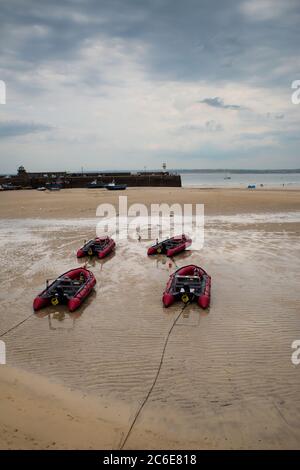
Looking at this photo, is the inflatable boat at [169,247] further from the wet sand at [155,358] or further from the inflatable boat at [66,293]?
the inflatable boat at [66,293]

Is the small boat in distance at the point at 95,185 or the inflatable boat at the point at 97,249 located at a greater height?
the small boat in distance at the point at 95,185

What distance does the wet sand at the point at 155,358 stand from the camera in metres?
5.75

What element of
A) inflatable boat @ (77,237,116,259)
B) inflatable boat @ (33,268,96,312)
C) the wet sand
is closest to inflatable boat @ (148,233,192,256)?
the wet sand

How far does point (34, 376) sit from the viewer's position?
7387mm

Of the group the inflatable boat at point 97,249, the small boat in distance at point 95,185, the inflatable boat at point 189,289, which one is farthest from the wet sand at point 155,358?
the small boat in distance at point 95,185

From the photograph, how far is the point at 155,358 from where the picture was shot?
800cm

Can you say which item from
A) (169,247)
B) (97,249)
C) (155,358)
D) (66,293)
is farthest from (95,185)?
(155,358)

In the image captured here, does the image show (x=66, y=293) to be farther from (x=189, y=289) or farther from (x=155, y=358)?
(x=155, y=358)

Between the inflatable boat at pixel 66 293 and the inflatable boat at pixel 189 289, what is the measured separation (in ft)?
9.13

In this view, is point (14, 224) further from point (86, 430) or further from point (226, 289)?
point (86, 430)

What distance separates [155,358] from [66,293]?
4554 mm

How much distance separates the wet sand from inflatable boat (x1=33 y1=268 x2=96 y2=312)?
13.7 inches

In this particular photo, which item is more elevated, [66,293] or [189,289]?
[189,289]

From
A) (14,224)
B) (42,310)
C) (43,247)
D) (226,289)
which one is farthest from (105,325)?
(14,224)
